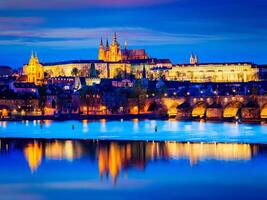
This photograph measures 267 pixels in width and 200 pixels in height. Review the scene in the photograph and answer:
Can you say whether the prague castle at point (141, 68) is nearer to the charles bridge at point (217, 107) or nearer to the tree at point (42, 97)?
the tree at point (42, 97)

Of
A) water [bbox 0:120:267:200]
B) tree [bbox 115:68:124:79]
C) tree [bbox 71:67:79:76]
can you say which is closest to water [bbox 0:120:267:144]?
water [bbox 0:120:267:200]

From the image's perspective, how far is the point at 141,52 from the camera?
383 feet

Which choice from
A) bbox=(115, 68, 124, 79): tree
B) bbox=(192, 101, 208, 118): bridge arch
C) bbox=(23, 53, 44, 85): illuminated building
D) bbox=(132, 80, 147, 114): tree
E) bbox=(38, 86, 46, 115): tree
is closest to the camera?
bbox=(192, 101, 208, 118): bridge arch

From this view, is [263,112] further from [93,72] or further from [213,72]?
[213,72]

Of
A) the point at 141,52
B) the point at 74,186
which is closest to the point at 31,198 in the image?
the point at 74,186

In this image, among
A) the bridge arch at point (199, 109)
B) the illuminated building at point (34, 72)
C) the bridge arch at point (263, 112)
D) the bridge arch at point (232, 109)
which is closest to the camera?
the bridge arch at point (263, 112)

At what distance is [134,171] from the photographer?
2311 cm

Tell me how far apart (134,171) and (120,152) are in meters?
4.85

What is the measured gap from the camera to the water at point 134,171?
19875 millimetres

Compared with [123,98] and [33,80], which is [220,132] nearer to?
[123,98]

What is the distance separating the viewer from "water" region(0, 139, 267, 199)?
782 inches

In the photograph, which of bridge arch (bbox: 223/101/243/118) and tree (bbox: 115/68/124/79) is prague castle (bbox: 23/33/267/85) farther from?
bridge arch (bbox: 223/101/243/118)

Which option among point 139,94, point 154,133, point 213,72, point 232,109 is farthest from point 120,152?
point 213,72

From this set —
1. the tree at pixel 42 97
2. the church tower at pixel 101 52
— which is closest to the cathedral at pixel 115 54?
the church tower at pixel 101 52
